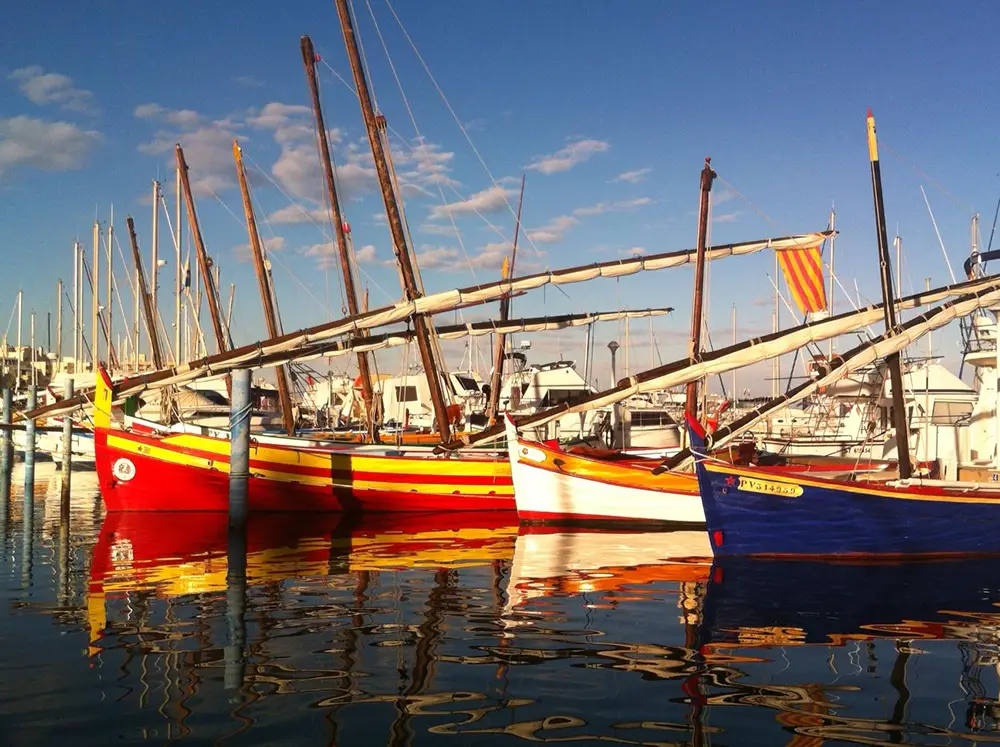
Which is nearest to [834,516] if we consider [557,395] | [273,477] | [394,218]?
[394,218]

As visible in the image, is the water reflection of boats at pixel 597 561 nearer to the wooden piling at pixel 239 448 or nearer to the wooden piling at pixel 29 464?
the wooden piling at pixel 239 448

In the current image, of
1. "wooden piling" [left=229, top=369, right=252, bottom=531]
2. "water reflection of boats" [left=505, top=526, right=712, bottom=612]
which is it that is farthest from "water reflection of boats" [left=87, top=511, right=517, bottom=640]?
"water reflection of boats" [left=505, top=526, right=712, bottom=612]

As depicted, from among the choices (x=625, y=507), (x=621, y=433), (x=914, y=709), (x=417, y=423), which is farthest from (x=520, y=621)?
(x=417, y=423)

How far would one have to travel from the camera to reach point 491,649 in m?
8.70

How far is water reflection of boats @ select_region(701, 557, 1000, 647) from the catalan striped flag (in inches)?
512

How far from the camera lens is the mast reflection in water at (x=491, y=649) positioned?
6.40 m

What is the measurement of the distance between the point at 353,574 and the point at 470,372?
4367cm

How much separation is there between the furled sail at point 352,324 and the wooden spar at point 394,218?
0.86 meters

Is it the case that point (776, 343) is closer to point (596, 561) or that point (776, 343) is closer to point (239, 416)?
point (596, 561)

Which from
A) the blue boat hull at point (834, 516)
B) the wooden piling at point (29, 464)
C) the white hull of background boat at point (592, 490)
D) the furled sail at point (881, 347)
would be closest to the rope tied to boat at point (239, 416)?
the white hull of background boat at point (592, 490)

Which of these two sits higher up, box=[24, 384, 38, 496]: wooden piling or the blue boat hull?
box=[24, 384, 38, 496]: wooden piling

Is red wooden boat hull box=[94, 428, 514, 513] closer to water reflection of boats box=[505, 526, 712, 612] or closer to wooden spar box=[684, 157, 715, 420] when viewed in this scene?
water reflection of boats box=[505, 526, 712, 612]

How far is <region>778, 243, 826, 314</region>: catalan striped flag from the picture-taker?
26.3 m

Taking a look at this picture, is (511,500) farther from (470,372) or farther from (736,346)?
(470,372)
